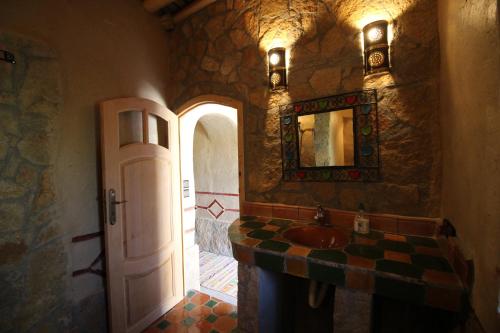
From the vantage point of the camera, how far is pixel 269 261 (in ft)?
3.52

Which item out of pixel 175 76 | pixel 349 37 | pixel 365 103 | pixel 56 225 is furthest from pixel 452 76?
pixel 56 225

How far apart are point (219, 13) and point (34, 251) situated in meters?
2.17

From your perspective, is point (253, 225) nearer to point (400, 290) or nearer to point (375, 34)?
point (400, 290)

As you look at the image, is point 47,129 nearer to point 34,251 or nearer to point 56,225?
point 56,225

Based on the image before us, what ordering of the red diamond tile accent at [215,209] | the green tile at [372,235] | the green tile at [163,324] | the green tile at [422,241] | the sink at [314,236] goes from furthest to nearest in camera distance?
the red diamond tile accent at [215,209] → the green tile at [163,324] → the sink at [314,236] → the green tile at [372,235] → the green tile at [422,241]

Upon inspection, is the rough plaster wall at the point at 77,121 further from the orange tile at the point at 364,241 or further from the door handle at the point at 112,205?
the orange tile at the point at 364,241

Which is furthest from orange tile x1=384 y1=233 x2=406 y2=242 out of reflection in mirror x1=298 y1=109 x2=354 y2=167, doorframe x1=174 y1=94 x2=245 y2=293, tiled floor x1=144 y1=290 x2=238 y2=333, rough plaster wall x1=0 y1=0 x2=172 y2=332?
rough plaster wall x1=0 y1=0 x2=172 y2=332

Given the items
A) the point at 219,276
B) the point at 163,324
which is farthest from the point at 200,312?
the point at 219,276

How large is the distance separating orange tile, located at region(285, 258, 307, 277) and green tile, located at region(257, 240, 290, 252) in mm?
64

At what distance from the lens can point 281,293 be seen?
49.8 inches

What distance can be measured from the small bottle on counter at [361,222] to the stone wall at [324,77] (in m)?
0.08

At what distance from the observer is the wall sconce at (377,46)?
1201mm

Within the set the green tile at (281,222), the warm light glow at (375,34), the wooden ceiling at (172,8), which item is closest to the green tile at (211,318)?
the green tile at (281,222)

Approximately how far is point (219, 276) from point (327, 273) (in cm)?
205
